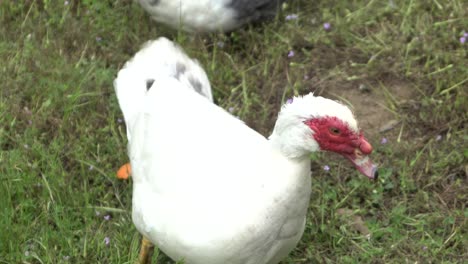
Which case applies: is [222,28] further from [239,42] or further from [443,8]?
[443,8]

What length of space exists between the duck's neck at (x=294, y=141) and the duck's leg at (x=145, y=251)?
0.87 m

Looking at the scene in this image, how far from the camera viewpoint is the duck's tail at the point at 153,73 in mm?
3697

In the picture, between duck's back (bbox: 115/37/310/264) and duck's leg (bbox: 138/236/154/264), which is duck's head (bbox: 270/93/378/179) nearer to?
duck's back (bbox: 115/37/310/264)

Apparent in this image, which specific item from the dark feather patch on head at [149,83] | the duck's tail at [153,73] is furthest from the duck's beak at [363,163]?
the dark feather patch on head at [149,83]

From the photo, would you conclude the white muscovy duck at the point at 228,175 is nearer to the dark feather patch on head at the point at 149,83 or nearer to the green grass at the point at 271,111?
the dark feather patch on head at the point at 149,83

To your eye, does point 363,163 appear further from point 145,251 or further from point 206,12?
point 206,12

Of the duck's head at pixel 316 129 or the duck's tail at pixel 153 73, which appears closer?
the duck's head at pixel 316 129

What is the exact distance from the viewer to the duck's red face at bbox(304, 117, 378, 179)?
111 inches

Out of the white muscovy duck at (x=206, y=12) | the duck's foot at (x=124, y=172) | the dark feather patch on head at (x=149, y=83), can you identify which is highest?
the dark feather patch on head at (x=149, y=83)

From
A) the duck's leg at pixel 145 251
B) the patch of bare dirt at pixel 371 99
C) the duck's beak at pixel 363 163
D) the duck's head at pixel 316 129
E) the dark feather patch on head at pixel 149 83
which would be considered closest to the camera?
the duck's head at pixel 316 129

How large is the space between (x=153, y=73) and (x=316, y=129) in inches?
43.9

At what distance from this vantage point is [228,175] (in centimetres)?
299

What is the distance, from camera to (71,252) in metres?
3.59

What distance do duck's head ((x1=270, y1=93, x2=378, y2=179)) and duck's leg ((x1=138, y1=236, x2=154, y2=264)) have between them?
0.88m
